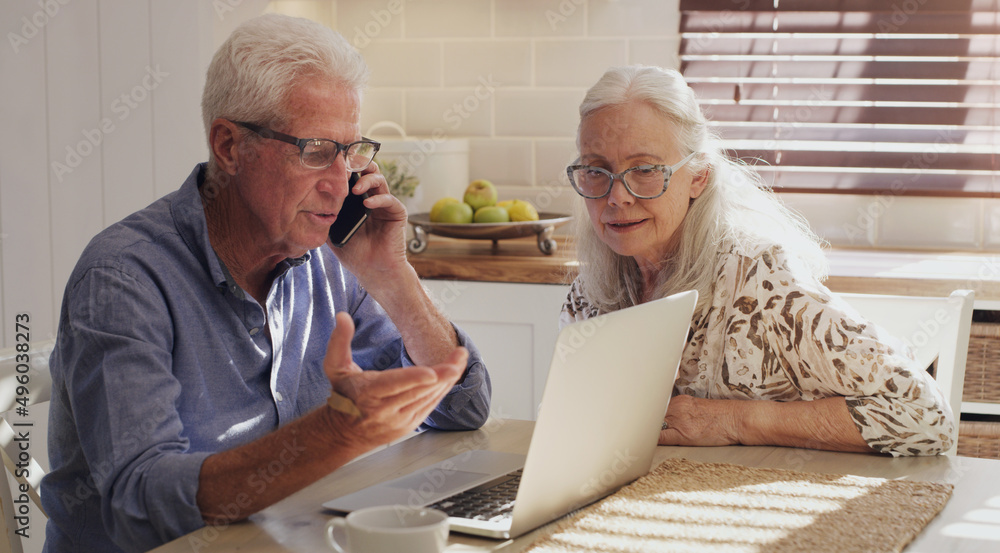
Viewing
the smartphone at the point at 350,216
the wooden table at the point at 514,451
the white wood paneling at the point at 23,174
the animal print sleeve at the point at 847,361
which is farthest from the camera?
the white wood paneling at the point at 23,174

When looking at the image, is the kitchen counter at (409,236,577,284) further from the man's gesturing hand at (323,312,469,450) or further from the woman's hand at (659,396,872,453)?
the man's gesturing hand at (323,312,469,450)

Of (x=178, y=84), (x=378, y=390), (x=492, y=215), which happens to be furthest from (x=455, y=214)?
(x=378, y=390)

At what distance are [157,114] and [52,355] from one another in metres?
1.10

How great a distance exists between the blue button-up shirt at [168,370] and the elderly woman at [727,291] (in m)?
0.31

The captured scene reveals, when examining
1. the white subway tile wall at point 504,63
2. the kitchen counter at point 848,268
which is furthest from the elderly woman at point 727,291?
the white subway tile wall at point 504,63

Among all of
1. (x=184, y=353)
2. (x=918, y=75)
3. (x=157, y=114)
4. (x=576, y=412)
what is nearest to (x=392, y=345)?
(x=184, y=353)

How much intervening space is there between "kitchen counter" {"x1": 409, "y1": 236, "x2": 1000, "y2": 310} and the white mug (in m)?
1.29

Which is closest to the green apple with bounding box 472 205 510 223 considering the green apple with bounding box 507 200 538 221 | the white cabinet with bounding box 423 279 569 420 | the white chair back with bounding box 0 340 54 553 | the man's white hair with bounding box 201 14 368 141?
the green apple with bounding box 507 200 538 221

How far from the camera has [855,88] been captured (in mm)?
2590

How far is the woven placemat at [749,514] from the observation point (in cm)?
84

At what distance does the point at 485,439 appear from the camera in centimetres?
128

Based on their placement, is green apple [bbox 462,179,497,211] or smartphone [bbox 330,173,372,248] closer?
smartphone [bbox 330,173,372,248]

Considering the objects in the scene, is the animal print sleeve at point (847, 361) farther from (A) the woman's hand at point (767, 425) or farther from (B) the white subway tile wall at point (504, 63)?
(B) the white subway tile wall at point (504, 63)

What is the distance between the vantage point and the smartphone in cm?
137
